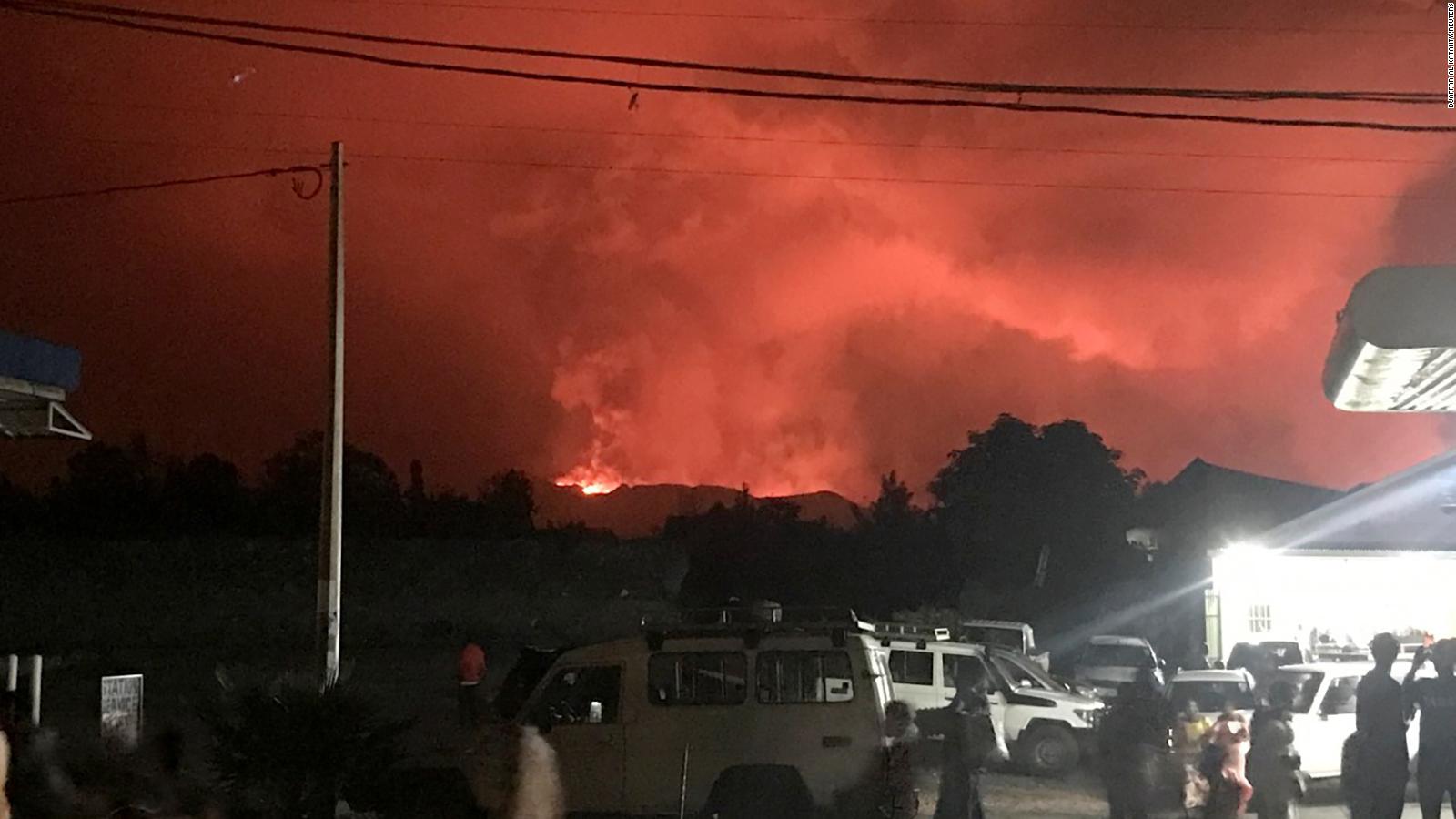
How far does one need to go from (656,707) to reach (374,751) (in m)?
3.17

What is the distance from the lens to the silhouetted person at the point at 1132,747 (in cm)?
1174

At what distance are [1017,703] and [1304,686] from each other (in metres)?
4.07

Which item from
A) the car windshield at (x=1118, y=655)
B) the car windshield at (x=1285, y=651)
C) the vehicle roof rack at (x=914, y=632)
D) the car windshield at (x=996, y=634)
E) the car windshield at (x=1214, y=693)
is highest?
the vehicle roof rack at (x=914, y=632)

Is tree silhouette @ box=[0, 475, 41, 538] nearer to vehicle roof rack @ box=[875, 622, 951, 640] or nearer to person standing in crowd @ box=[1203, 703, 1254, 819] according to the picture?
vehicle roof rack @ box=[875, 622, 951, 640]

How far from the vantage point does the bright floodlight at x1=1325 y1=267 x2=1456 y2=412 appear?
7.73 m

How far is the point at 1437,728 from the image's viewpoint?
10484 mm


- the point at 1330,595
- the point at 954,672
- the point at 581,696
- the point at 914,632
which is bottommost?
the point at 954,672

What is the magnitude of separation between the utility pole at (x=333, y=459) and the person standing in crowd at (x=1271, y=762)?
10664mm

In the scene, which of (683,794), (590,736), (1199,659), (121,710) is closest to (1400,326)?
(683,794)

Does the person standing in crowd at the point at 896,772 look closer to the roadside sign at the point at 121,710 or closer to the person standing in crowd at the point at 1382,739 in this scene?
the person standing in crowd at the point at 1382,739

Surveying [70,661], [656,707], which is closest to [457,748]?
[656,707]

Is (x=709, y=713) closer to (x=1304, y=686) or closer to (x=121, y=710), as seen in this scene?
(x=121, y=710)

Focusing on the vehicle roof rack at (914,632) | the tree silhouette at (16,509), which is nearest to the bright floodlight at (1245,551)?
the vehicle roof rack at (914,632)

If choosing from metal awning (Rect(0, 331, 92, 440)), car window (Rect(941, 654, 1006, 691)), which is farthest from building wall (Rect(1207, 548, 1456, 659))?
metal awning (Rect(0, 331, 92, 440))
